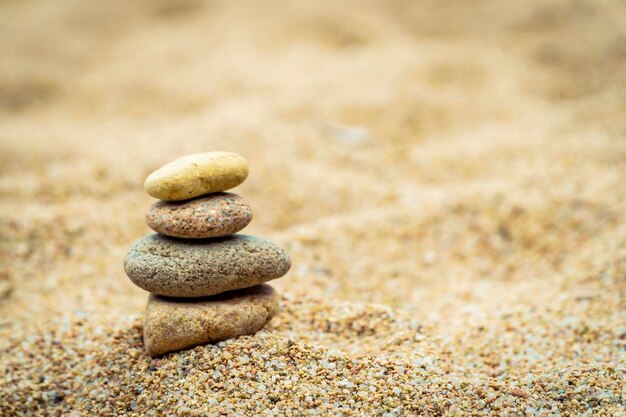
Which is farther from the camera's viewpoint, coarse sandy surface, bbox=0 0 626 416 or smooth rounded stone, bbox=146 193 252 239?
smooth rounded stone, bbox=146 193 252 239

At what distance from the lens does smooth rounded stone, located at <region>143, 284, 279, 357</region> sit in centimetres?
404

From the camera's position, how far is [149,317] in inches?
163

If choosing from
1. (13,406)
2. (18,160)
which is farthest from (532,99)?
(13,406)

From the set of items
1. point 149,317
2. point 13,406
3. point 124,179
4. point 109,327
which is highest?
point 124,179

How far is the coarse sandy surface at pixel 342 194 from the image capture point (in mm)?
3967

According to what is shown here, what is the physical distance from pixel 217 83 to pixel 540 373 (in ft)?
33.3

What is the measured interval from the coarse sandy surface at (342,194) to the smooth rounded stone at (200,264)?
0.48m

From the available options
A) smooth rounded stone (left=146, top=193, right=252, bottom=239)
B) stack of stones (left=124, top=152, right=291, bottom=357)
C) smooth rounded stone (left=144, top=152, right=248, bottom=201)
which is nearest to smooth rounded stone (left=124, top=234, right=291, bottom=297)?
stack of stones (left=124, top=152, right=291, bottom=357)

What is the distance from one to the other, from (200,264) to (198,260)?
0.12 feet

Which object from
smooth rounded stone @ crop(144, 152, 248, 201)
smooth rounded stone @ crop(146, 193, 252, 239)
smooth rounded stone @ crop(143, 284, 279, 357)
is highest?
smooth rounded stone @ crop(144, 152, 248, 201)

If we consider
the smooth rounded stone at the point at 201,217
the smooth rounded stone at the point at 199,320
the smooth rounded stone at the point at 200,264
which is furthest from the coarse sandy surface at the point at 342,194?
the smooth rounded stone at the point at 201,217

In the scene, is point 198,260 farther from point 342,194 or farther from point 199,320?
point 342,194

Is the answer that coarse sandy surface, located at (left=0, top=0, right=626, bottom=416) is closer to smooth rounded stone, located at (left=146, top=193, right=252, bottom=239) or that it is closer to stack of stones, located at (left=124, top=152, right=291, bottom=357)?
stack of stones, located at (left=124, top=152, right=291, bottom=357)

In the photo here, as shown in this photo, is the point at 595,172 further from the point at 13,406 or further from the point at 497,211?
the point at 13,406
